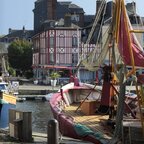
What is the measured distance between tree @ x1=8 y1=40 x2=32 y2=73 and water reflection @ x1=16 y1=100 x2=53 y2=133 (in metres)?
49.4

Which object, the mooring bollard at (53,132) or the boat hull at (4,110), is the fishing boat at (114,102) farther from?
the boat hull at (4,110)

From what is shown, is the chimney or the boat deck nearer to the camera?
the boat deck

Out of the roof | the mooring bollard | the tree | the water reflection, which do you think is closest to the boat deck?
the mooring bollard

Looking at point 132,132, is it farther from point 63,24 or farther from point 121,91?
point 63,24

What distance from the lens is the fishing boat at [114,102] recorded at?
14141 mm

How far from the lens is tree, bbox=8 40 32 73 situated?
10169 cm

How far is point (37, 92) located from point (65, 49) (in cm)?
2321

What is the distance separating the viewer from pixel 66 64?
267 ft

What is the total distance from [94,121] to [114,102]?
3.90 feet

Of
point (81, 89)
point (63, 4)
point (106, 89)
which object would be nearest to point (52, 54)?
point (63, 4)

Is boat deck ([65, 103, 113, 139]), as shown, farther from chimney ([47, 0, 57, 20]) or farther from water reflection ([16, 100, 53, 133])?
chimney ([47, 0, 57, 20])

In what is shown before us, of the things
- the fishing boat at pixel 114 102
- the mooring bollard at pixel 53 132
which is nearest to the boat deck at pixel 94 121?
the fishing boat at pixel 114 102

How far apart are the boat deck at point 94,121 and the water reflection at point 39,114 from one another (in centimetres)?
742

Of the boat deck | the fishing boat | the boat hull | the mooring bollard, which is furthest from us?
the boat hull
